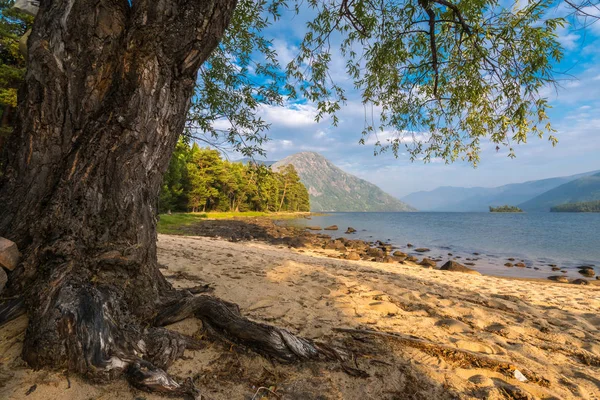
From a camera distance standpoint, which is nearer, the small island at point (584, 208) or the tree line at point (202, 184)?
the tree line at point (202, 184)

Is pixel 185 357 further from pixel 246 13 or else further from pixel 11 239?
pixel 246 13

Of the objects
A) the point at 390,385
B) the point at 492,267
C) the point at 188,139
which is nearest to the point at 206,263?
the point at 188,139

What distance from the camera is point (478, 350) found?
10.0 ft

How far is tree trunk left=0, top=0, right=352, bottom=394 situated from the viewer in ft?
7.07

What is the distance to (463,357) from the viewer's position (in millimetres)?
2787

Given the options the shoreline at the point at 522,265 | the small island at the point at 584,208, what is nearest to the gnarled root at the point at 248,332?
the shoreline at the point at 522,265

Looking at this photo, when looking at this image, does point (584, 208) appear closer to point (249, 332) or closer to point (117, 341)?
point (249, 332)

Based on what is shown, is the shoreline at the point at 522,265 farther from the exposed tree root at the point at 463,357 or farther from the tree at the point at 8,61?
the tree at the point at 8,61

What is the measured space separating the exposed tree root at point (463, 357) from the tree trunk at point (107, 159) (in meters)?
0.93

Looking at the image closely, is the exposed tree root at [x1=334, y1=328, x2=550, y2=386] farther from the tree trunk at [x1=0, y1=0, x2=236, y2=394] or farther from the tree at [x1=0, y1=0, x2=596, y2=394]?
the tree trunk at [x1=0, y1=0, x2=236, y2=394]

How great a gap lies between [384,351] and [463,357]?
0.82m

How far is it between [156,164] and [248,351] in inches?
76.4

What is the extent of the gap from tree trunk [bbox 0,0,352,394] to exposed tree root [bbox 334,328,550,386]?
3.05ft

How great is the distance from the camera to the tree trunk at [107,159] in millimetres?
2156
